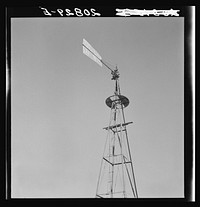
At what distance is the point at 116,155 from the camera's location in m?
2.44

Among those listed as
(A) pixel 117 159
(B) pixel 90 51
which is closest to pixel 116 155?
(A) pixel 117 159

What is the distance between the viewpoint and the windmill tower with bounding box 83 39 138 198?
241cm

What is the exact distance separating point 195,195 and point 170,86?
73cm

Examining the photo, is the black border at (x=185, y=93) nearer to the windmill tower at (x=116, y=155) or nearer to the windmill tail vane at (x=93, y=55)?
the windmill tower at (x=116, y=155)

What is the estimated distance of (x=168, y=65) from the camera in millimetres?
2449

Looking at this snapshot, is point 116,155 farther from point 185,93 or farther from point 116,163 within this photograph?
point 185,93

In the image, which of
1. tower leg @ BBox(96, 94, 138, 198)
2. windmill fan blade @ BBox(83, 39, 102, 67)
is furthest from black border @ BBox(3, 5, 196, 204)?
windmill fan blade @ BBox(83, 39, 102, 67)

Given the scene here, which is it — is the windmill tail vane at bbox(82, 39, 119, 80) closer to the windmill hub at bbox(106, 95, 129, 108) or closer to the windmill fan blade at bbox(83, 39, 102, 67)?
the windmill fan blade at bbox(83, 39, 102, 67)

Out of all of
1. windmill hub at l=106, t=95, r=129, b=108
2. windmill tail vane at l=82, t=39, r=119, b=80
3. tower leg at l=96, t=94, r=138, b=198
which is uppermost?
windmill tail vane at l=82, t=39, r=119, b=80

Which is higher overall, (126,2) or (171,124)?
(126,2)

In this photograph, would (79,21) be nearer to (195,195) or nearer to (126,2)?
(126,2)

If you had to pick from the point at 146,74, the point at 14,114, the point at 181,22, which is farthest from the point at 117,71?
the point at 14,114

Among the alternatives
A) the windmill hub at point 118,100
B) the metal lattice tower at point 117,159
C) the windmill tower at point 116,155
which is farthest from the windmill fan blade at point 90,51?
the windmill hub at point 118,100

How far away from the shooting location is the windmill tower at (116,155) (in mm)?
2412
